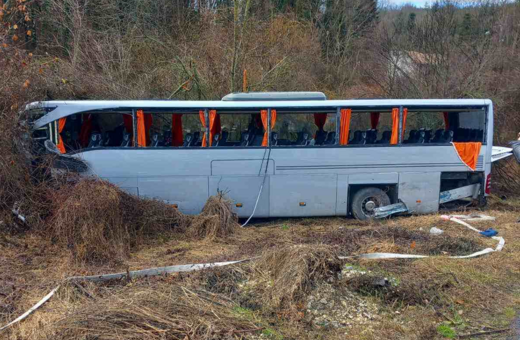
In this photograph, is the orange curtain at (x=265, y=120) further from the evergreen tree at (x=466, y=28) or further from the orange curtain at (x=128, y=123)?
the evergreen tree at (x=466, y=28)

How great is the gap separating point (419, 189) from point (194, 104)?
5414 millimetres

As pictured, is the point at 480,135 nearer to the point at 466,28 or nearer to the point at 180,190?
the point at 180,190

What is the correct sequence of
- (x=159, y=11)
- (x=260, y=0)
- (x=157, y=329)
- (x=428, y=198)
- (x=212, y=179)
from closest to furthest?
(x=157, y=329)
(x=212, y=179)
(x=428, y=198)
(x=159, y=11)
(x=260, y=0)

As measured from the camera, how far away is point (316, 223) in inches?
427

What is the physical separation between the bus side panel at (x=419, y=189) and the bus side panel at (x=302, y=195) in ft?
5.27

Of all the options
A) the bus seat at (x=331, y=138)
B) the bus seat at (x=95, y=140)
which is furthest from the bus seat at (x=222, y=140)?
the bus seat at (x=95, y=140)

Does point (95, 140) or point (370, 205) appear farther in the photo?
point (370, 205)

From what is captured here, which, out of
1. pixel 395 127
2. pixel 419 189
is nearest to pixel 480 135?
pixel 419 189

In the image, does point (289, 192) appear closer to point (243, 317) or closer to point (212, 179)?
point (212, 179)

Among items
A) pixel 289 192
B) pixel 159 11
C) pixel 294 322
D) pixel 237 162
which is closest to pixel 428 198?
pixel 289 192

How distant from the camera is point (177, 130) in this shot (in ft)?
36.2

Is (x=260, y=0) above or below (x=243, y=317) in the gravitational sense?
above

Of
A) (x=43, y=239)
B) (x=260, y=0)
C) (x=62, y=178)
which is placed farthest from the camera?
(x=260, y=0)

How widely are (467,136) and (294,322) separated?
323 inches
